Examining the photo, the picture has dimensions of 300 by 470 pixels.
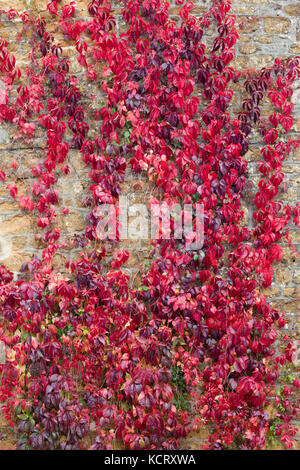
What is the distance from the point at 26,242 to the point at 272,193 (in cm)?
203

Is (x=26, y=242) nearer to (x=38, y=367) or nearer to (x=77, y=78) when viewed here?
(x=38, y=367)

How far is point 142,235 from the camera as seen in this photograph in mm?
3855

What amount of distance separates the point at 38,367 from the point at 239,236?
1885mm

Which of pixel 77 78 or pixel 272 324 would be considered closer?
pixel 272 324

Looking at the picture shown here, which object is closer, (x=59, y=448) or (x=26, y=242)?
(x=59, y=448)

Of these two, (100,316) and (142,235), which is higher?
(142,235)

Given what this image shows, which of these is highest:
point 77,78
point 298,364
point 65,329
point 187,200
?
point 77,78

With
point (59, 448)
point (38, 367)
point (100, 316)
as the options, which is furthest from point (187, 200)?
point (59, 448)

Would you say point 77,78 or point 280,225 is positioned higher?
point 77,78

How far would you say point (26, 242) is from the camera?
3.91 meters


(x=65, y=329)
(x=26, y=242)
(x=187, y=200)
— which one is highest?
(x=187, y=200)

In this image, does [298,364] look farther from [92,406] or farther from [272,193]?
[92,406]

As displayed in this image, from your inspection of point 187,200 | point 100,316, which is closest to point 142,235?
point 187,200

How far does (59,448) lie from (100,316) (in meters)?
1.05
